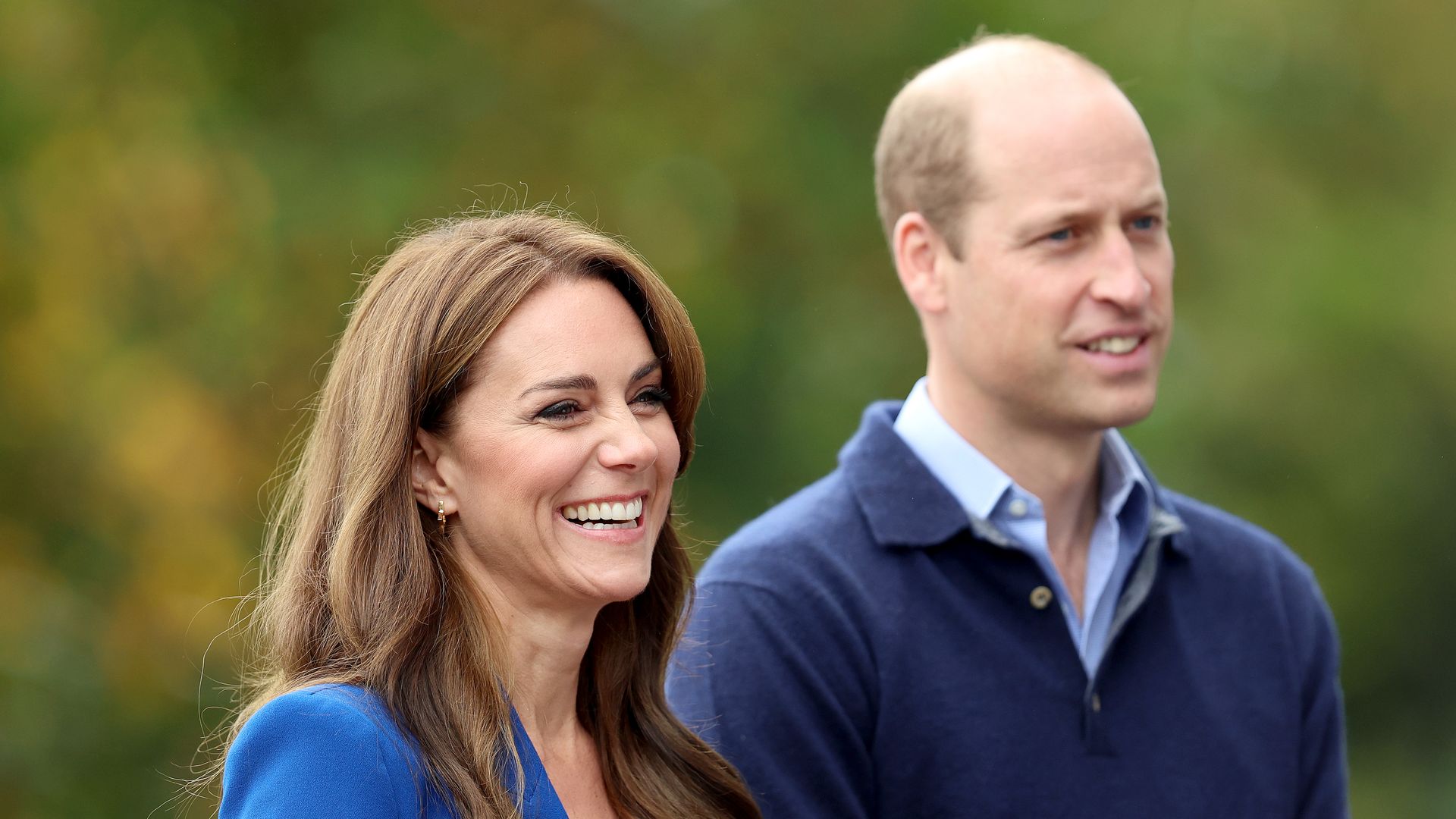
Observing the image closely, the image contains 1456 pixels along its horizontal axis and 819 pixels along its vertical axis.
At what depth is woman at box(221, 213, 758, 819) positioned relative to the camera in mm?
1923

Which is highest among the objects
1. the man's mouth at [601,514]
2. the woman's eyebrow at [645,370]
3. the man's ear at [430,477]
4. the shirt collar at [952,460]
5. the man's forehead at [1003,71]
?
the man's forehead at [1003,71]

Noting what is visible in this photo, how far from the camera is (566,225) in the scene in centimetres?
215

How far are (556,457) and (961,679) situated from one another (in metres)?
0.90

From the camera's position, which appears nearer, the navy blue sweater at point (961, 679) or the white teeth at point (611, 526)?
the white teeth at point (611, 526)

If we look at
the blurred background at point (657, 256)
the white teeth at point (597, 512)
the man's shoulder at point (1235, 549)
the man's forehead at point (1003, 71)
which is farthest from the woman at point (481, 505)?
the blurred background at point (657, 256)

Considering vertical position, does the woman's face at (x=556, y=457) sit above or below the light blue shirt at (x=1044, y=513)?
above

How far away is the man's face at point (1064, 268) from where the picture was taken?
8.87ft

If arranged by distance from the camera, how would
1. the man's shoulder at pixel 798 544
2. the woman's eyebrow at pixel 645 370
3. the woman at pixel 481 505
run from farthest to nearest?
the man's shoulder at pixel 798 544 → the woman's eyebrow at pixel 645 370 → the woman at pixel 481 505

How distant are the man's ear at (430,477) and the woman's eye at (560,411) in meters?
0.14

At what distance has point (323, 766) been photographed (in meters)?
1.76

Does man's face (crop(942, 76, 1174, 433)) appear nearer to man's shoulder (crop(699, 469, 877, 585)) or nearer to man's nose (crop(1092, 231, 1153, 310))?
man's nose (crop(1092, 231, 1153, 310))

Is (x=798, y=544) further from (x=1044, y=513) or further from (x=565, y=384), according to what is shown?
(x=565, y=384)

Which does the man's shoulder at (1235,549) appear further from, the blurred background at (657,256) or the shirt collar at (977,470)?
the blurred background at (657,256)

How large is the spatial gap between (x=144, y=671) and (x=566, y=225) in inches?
154
